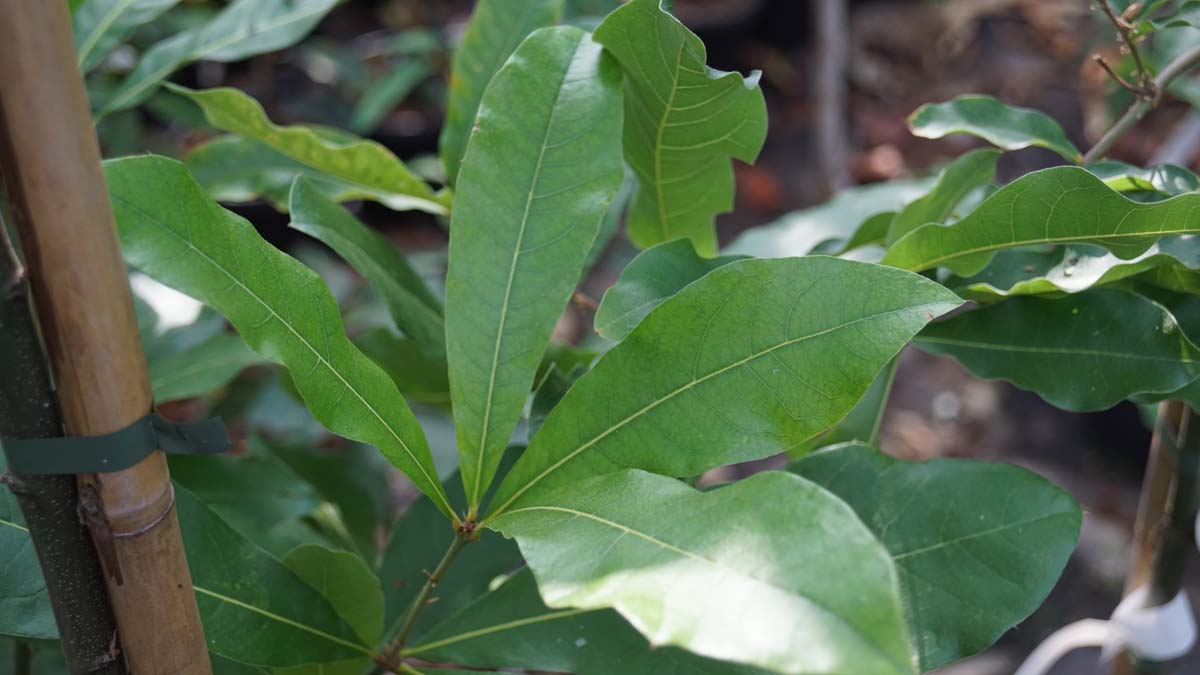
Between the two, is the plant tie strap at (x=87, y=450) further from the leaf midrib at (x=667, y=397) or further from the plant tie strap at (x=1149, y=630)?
the plant tie strap at (x=1149, y=630)

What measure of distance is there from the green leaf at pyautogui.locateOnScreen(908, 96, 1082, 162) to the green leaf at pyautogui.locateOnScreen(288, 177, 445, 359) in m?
0.38

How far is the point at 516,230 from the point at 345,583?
9.9 inches

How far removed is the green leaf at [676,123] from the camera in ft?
1.91

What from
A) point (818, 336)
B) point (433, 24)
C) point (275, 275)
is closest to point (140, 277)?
point (275, 275)

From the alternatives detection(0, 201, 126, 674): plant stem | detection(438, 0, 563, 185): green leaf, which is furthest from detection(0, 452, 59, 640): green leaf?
detection(438, 0, 563, 185): green leaf

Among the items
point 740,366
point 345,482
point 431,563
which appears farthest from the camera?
point 345,482

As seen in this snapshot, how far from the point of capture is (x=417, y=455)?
1.94 ft

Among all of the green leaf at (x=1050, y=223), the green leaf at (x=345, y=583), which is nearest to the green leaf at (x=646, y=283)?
the green leaf at (x=1050, y=223)

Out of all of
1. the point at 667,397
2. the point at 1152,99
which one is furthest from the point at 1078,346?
the point at 667,397

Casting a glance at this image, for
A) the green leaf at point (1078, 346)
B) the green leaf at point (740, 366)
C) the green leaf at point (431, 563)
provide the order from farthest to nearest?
1. the green leaf at point (431, 563)
2. the green leaf at point (1078, 346)
3. the green leaf at point (740, 366)

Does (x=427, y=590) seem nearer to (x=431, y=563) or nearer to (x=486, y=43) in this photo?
(x=431, y=563)

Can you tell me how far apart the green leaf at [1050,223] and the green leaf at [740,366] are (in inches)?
4.8

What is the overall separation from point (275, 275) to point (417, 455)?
0.45 ft

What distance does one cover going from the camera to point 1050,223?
1.88 feet
